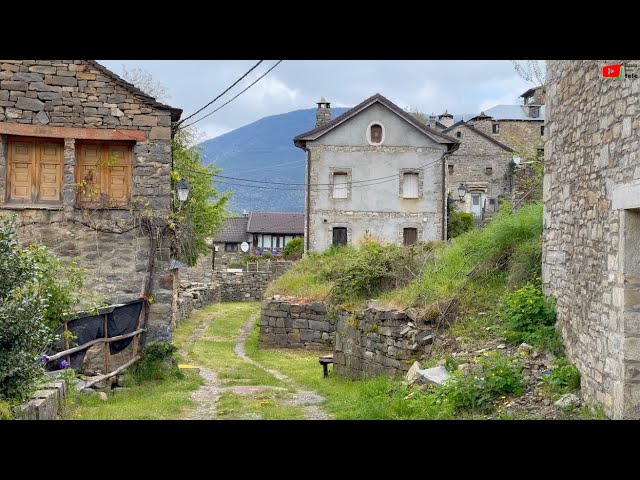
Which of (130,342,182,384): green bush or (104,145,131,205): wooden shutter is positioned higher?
(104,145,131,205): wooden shutter

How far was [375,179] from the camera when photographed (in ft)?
98.6

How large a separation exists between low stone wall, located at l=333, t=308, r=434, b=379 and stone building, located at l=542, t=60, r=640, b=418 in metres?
Result: 2.29

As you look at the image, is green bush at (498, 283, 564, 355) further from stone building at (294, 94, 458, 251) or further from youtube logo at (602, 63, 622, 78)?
stone building at (294, 94, 458, 251)

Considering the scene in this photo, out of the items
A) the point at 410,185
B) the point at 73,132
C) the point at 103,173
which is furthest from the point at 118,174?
the point at 410,185

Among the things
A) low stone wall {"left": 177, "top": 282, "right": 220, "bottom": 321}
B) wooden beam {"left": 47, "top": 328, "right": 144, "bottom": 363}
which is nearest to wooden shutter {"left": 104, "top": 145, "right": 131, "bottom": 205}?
wooden beam {"left": 47, "top": 328, "right": 144, "bottom": 363}

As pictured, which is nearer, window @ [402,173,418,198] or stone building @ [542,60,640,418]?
stone building @ [542,60,640,418]

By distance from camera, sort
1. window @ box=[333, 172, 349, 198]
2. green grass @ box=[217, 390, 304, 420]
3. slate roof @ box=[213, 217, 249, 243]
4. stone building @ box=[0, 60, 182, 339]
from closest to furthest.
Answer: green grass @ box=[217, 390, 304, 420]
stone building @ box=[0, 60, 182, 339]
window @ box=[333, 172, 349, 198]
slate roof @ box=[213, 217, 249, 243]

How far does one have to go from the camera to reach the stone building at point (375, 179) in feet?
98.1

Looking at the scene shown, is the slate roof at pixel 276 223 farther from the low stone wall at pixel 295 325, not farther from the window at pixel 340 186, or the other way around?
the low stone wall at pixel 295 325

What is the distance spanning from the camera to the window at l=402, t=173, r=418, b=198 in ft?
98.4

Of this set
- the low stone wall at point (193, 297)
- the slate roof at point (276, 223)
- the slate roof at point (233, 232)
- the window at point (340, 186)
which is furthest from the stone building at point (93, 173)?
the slate roof at point (276, 223)
